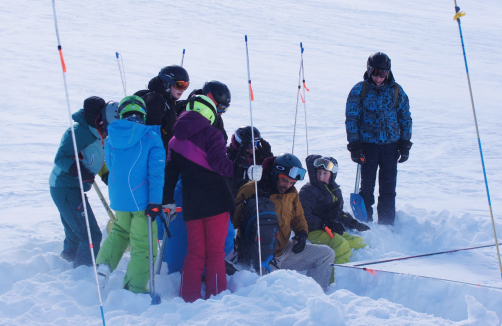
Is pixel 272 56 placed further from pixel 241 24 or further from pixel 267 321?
pixel 267 321

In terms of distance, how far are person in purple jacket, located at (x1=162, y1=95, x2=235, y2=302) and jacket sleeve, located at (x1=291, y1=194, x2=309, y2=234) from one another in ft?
2.76

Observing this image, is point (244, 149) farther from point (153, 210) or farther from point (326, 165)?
point (153, 210)

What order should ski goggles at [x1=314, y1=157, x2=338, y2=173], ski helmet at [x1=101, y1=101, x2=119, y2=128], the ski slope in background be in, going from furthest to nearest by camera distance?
1. ski goggles at [x1=314, y1=157, x2=338, y2=173]
2. ski helmet at [x1=101, y1=101, x2=119, y2=128]
3. the ski slope in background

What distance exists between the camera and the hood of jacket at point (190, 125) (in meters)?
3.43

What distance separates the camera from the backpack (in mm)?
3850

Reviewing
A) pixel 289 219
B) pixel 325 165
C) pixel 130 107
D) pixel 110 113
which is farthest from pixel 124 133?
pixel 325 165

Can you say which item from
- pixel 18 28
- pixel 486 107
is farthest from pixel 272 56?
pixel 18 28

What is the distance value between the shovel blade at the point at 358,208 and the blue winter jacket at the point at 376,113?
2.38 feet

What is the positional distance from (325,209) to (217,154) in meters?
1.74

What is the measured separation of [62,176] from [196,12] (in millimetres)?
32553

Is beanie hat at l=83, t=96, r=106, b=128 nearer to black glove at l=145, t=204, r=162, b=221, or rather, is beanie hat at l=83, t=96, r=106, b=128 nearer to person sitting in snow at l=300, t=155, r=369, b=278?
black glove at l=145, t=204, r=162, b=221

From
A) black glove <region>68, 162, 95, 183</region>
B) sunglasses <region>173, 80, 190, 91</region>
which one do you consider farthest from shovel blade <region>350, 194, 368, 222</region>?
black glove <region>68, 162, 95, 183</region>

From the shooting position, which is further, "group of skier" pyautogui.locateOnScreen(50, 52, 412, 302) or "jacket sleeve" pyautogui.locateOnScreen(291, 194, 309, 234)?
"jacket sleeve" pyautogui.locateOnScreen(291, 194, 309, 234)

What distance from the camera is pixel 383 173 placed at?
5617 millimetres
